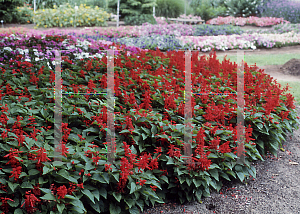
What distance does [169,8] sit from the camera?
20.9 m

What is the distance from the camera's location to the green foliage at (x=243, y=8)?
1975 centimetres

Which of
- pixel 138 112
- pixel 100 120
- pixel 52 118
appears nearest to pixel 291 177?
pixel 138 112

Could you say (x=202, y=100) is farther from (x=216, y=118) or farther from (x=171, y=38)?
(x=171, y=38)

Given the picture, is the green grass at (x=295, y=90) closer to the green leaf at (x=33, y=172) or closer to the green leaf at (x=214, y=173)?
the green leaf at (x=214, y=173)

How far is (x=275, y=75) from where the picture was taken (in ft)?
24.0

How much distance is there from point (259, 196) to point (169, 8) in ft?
66.3

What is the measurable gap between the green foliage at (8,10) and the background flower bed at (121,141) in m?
12.1

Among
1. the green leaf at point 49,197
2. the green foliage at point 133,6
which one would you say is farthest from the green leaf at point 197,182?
the green foliage at point 133,6

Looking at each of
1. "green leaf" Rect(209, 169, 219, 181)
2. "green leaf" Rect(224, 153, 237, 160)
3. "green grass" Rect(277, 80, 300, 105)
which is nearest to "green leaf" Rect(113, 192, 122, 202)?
"green leaf" Rect(209, 169, 219, 181)

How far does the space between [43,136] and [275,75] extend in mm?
6716

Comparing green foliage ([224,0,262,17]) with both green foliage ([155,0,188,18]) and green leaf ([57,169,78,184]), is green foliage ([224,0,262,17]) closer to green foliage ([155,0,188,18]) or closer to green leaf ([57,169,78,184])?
green foliage ([155,0,188,18])

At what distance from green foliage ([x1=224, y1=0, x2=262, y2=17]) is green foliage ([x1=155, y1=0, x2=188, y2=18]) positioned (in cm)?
364

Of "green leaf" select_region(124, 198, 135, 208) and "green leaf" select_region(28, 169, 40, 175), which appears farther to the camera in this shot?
"green leaf" select_region(124, 198, 135, 208)

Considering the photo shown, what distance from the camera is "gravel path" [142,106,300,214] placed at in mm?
2410
